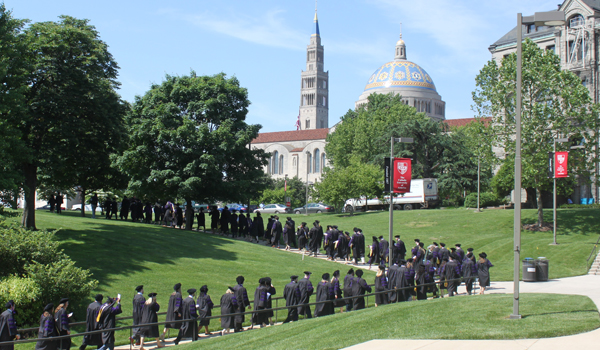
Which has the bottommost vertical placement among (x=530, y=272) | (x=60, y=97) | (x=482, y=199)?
(x=530, y=272)

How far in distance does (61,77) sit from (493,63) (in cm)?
2554

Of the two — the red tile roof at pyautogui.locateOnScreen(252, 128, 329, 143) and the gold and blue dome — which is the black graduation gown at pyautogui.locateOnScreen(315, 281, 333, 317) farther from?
the gold and blue dome

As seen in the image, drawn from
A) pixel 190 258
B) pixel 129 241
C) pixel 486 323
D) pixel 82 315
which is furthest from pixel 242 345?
pixel 129 241

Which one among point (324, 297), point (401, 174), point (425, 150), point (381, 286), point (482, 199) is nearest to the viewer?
point (324, 297)

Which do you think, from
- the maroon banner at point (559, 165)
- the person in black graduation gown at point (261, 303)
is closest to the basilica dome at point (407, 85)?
the maroon banner at point (559, 165)

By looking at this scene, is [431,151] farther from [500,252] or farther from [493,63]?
[500,252]

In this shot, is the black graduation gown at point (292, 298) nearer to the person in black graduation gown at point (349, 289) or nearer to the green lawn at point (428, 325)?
the green lawn at point (428, 325)

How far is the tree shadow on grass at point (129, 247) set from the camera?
1803cm

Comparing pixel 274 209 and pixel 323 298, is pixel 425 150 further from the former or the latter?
pixel 323 298

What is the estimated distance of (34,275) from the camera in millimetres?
12719

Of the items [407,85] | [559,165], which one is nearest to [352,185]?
[559,165]

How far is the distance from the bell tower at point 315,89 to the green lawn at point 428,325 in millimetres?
135380

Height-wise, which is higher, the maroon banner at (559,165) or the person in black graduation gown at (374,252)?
the maroon banner at (559,165)

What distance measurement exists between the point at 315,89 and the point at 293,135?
40.5 m
